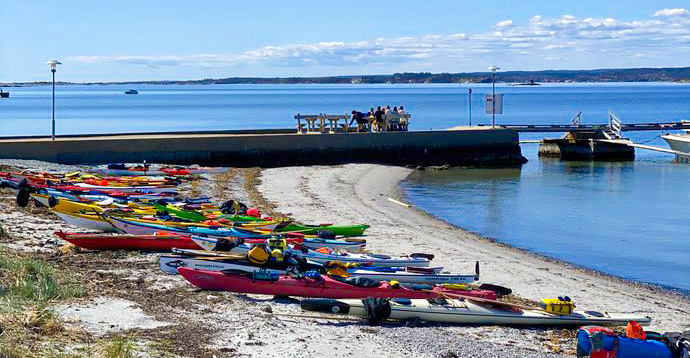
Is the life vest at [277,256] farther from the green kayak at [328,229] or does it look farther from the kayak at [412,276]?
the green kayak at [328,229]

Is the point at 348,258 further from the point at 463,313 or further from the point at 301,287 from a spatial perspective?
the point at 463,313

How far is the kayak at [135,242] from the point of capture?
658 inches

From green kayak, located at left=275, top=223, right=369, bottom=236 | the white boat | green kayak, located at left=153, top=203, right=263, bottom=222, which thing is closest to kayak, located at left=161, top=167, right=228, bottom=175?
green kayak, located at left=153, top=203, right=263, bottom=222

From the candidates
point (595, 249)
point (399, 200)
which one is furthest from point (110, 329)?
point (399, 200)

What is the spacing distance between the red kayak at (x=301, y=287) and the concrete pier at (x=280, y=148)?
69.0 feet

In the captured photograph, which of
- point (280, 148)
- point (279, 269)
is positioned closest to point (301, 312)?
point (279, 269)

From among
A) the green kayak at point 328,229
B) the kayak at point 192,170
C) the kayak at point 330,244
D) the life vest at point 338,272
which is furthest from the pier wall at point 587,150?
the life vest at point 338,272

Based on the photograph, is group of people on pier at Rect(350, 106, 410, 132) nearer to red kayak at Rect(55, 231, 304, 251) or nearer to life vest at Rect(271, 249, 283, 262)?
red kayak at Rect(55, 231, 304, 251)

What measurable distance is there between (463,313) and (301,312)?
2.17 meters

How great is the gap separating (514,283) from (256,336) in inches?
257

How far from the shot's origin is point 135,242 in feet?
55.6

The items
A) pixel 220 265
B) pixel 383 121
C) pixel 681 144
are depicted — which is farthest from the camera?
pixel 681 144

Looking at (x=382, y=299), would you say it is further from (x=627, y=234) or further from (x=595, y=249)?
(x=627, y=234)

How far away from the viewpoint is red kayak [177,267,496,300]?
44.8ft
